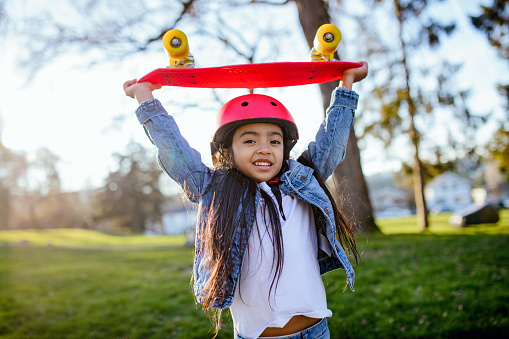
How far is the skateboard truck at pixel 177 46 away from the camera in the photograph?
1.89 m

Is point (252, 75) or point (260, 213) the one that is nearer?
point (260, 213)

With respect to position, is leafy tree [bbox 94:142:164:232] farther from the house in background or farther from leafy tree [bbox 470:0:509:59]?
the house in background

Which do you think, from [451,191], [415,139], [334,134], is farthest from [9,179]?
[451,191]

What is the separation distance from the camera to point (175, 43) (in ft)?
6.26

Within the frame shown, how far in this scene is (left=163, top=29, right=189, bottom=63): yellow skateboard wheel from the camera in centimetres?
189

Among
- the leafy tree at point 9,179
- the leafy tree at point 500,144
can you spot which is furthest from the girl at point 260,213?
the leafy tree at point 9,179

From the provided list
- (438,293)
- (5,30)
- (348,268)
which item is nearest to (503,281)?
(438,293)

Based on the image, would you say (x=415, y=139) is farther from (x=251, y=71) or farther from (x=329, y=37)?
(x=251, y=71)

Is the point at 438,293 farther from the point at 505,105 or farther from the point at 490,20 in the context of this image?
the point at 505,105

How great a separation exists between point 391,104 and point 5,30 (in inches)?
497

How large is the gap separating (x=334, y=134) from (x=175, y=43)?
1.09 m

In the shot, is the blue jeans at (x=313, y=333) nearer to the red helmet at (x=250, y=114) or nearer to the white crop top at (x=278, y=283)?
the white crop top at (x=278, y=283)

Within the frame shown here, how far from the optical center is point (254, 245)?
1.83 meters

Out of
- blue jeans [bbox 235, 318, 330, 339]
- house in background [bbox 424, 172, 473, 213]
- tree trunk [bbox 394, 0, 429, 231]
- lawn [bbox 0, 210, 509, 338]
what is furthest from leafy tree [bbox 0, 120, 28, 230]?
house in background [bbox 424, 172, 473, 213]
